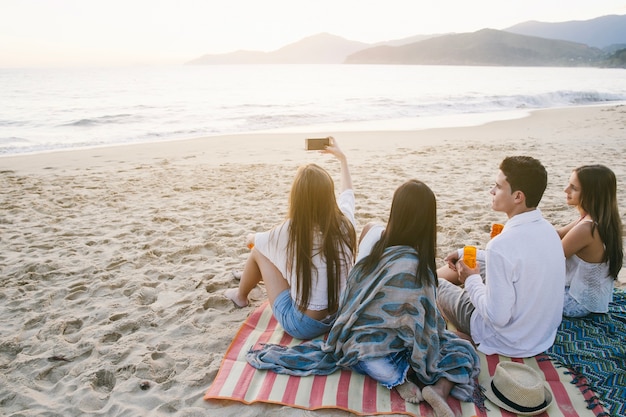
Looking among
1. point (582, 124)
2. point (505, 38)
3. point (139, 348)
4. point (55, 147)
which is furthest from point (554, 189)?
point (505, 38)

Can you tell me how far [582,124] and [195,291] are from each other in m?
14.2

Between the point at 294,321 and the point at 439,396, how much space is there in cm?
104

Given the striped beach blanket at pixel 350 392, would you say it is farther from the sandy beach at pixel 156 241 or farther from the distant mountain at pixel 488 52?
the distant mountain at pixel 488 52

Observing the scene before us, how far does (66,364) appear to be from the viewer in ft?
9.41

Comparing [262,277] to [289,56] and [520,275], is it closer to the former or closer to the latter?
[520,275]

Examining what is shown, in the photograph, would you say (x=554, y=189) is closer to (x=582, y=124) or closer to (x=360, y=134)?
(x=360, y=134)

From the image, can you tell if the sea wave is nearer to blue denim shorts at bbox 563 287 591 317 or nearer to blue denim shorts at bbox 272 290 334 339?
blue denim shorts at bbox 272 290 334 339

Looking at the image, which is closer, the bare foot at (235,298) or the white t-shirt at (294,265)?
the white t-shirt at (294,265)

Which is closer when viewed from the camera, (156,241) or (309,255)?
(309,255)

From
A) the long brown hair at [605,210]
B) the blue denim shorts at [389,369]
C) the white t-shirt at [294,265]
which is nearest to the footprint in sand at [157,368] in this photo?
the white t-shirt at [294,265]

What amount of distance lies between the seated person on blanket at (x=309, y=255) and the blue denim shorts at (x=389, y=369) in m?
0.51

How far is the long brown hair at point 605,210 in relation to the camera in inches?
110

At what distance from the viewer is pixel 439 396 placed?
2.28 m

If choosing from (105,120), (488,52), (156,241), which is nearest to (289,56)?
(488,52)
